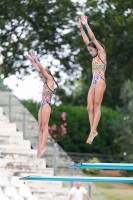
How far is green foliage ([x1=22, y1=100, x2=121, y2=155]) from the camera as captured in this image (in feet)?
102

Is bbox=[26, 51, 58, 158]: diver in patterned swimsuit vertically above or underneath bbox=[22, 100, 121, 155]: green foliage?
above

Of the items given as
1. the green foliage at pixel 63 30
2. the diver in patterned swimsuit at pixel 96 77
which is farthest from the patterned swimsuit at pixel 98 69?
the green foliage at pixel 63 30

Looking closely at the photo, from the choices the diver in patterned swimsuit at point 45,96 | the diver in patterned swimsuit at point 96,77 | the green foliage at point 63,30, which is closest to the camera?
the diver in patterned swimsuit at point 96,77

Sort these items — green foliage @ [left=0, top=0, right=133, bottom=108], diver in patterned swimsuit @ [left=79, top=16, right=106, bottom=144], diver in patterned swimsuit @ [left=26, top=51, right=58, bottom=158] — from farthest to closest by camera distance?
green foliage @ [left=0, top=0, right=133, bottom=108]
diver in patterned swimsuit @ [left=26, top=51, right=58, bottom=158]
diver in patterned swimsuit @ [left=79, top=16, right=106, bottom=144]

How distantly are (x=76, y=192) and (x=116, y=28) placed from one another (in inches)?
389

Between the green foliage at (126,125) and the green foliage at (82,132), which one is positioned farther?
the green foliage at (82,132)

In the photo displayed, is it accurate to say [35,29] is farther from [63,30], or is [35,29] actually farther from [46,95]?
[46,95]

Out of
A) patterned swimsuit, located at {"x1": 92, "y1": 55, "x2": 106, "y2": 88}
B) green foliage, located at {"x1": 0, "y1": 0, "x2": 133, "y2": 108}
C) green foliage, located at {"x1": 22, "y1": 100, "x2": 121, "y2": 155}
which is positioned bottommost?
green foliage, located at {"x1": 22, "y1": 100, "x2": 121, "y2": 155}

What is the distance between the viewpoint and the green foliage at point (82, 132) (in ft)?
102

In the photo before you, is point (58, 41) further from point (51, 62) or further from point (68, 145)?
point (68, 145)

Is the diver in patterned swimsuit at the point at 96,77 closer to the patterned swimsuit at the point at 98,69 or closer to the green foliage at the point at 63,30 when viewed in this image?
the patterned swimsuit at the point at 98,69

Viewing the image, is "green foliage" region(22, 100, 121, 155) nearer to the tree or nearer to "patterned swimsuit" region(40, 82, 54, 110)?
the tree

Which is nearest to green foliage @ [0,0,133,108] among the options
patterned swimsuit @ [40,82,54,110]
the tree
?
the tree

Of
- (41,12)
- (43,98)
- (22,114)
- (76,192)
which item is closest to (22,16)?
(41,12)
